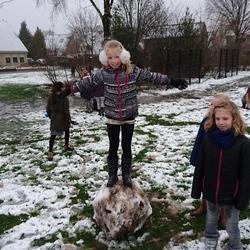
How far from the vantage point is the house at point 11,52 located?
56.9m

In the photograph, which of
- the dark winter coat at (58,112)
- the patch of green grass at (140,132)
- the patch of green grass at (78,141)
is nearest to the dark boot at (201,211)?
the dark winter coat at (58,112)

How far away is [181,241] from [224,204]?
915mm

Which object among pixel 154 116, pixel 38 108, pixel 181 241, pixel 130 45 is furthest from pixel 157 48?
pixel 181 241

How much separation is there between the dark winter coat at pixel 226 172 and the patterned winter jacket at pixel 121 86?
105 cm

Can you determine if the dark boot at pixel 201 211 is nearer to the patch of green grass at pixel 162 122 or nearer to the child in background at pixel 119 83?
the child in background at pixel 119 83

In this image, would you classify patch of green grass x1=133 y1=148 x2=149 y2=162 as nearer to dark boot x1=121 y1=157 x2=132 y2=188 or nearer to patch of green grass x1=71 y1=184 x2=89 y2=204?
patch of green grass x1=71 y1=184 x2=89 y2=204

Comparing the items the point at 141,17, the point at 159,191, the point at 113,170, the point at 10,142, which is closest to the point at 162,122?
the point at 10,142

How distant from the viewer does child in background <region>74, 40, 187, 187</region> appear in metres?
3.85

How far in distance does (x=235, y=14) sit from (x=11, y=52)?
34279mm

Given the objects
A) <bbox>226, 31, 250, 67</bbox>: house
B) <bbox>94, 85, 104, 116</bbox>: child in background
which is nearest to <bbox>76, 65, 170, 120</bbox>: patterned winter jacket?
<bbox>94, 85, 104, 116</bbox>: child in background

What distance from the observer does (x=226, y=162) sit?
313 cm

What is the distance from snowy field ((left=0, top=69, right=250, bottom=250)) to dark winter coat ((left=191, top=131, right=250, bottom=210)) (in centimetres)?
84

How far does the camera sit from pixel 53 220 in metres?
4.48

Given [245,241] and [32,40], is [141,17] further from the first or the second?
[32,40]
